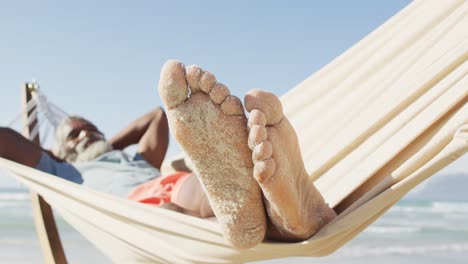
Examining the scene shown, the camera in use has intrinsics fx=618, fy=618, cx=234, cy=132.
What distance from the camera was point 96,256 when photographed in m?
4.58

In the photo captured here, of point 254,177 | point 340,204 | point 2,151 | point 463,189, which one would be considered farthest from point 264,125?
point 463,189

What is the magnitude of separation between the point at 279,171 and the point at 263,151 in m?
0.04

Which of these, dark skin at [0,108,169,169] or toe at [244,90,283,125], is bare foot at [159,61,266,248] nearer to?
toe at [244,90,283,125]

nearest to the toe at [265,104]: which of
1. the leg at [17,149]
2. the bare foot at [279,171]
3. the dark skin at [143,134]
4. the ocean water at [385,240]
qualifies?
the bare foot at [279,171]

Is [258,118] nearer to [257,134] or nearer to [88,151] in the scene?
[257,134]

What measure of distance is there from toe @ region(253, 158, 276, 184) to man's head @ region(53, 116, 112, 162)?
145 cm

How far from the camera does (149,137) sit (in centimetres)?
233

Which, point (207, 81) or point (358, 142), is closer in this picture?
point (207, 81)

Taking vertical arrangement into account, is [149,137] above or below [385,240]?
above

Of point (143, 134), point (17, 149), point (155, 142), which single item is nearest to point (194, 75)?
point (17, 149)

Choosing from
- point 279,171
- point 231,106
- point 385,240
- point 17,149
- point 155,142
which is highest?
point 231,106

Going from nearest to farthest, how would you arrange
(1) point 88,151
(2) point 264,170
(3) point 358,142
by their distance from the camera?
(2) point 264,170, (3) point 358,142, (1) point 88,151

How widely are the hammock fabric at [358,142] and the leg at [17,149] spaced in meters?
0.10

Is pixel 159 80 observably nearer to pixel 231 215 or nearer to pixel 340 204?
pixel 231 215
